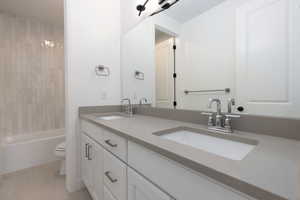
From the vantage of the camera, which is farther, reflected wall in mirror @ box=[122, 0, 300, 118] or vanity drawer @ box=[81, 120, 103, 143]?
vanity drawer @ box=[81, 120, 103, 143]

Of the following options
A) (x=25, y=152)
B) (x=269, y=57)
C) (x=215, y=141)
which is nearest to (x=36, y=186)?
(x=25, y=152)

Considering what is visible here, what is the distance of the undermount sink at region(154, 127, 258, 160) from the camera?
640 millimetres

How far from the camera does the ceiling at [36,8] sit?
194 centimetres

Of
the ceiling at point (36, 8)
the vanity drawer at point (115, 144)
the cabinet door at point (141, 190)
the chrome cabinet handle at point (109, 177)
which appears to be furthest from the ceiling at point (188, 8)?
the ceiling at point (36, 8)

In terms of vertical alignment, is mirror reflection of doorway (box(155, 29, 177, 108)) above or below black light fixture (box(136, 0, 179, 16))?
below

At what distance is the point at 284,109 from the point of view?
0.70m

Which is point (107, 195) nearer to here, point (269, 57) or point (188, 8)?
point (269, 57)

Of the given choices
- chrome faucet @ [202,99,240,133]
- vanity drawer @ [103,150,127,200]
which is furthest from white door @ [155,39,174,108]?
vanity drawer @ [103,150,127,200]

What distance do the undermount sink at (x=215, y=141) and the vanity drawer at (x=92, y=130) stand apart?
0.50m

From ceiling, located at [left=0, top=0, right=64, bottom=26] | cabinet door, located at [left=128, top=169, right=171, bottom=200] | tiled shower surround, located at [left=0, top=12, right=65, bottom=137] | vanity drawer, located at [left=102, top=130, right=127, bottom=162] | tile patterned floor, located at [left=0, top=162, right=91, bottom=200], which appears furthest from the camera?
tiled shower surround, located at [left=0, top=12, right=65, bottom=137]

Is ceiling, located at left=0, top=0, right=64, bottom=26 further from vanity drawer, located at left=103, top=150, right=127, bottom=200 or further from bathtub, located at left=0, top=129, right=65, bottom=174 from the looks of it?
vanity drawer, located at left=103, top=150, right=127, bottom=200

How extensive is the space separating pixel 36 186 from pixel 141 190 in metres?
1.55

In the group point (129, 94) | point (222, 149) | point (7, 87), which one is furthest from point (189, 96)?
point (7, 87)

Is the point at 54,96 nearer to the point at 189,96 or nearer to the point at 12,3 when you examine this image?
the point at 12,3
